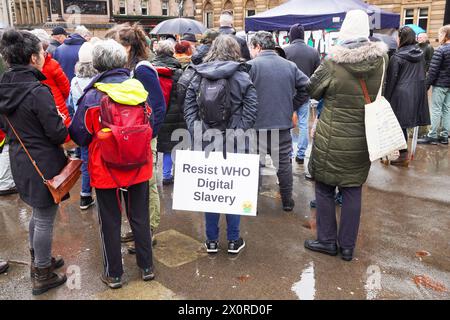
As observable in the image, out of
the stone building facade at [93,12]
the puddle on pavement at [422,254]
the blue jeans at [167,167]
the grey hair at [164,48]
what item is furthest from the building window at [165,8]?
the puddle on pavement at [422,254]

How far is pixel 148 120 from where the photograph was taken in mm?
3330

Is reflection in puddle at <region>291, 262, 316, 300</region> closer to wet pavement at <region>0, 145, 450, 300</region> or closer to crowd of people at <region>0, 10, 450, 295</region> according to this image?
wet pavement at <region>0, 145, 450, 300</region>

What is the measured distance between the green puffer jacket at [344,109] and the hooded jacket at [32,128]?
2.19 metres

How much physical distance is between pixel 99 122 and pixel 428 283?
2.95 m

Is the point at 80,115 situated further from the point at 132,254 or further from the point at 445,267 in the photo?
the point at 445,267

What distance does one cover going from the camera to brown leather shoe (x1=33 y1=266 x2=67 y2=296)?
134 inches

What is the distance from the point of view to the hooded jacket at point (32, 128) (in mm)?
3064

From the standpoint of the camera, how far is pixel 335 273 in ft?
12.1

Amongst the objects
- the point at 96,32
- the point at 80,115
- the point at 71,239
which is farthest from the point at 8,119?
the point at 96,32

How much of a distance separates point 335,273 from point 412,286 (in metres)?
0.62

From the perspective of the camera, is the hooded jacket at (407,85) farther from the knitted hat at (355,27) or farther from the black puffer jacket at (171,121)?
the black puffer jacket at (171,121)

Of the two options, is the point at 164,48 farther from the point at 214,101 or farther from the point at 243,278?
the point at 243,278

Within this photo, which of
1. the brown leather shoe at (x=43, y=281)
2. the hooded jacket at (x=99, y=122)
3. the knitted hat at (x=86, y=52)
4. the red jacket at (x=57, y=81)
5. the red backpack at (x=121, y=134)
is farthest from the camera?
the red jacket at (x=57, y=81)

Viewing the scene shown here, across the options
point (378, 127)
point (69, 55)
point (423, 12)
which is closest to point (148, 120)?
point (378, 127)
